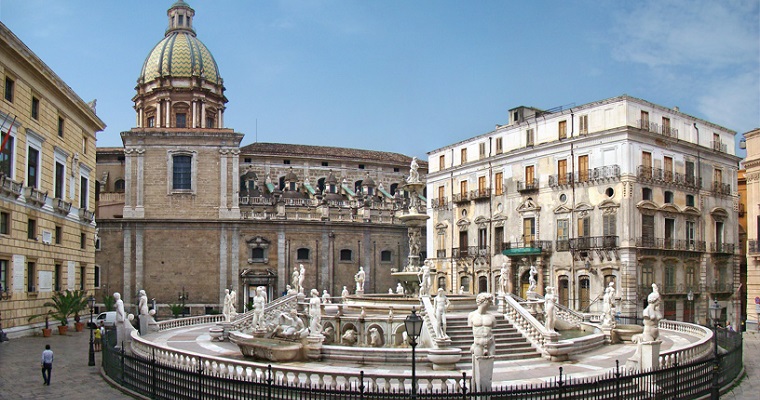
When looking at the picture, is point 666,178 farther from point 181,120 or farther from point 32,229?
point 181,120

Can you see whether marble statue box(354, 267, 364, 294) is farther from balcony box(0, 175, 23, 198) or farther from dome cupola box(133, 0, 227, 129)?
dome cupola box(133, 0, 227, 129)

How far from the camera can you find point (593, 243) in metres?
37.7

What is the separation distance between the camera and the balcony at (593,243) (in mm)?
36750

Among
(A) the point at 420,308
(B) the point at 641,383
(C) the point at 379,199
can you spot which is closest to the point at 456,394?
(B) the point at 641,383

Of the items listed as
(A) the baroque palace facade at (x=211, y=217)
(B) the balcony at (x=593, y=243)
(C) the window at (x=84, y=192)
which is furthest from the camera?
(A) the baroque palace facade at (x=211, y=217)

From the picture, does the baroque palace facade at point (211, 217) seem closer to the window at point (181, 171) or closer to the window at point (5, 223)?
the window at point (181, 171)

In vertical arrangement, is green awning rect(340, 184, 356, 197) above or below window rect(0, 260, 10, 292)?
above

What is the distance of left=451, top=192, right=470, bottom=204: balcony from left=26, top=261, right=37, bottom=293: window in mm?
26615

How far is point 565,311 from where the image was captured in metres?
27.0

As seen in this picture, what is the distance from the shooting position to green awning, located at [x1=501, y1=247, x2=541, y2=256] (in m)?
40.4

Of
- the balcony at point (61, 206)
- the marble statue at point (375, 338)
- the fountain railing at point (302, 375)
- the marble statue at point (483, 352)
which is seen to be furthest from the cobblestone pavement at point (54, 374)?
the marble statue at point (483, 352)

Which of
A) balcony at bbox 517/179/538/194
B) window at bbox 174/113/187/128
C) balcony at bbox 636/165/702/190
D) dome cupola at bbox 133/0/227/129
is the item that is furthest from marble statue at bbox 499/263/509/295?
window at bbox 174/113/187/128

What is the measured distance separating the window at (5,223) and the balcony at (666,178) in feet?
97.7

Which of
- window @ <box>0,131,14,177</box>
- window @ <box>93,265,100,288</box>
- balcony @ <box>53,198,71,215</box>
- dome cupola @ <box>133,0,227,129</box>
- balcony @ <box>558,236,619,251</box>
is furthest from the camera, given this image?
dome cupola @ <box>133,0,227,129</box>
